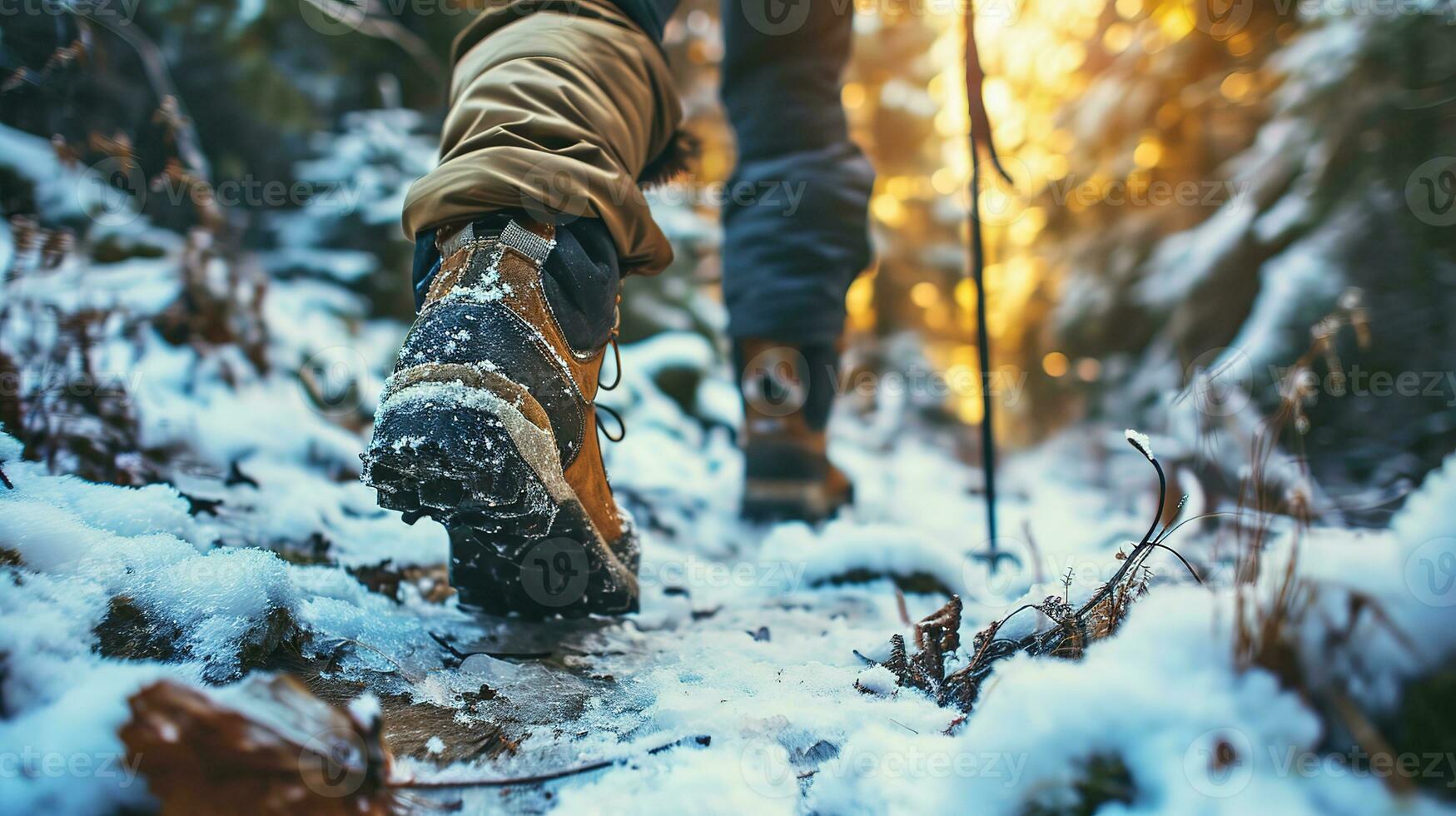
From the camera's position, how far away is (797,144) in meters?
1.51

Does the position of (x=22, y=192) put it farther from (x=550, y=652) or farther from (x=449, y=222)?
(x=550, y=652)

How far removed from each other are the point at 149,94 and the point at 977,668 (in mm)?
2720

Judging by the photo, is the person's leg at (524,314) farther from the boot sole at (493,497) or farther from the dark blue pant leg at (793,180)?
the dark blue pant leg at (793,180)

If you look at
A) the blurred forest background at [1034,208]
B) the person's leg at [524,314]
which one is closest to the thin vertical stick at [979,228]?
the blurred forest background at [1034,208]

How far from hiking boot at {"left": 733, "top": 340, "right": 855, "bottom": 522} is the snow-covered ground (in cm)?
19

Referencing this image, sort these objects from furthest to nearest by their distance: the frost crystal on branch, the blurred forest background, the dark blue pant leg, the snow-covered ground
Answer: the blurred forest background < the dark blue pant leg < the frost crystal on branch < the snow-covered ground

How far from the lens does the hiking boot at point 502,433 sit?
27.8 inches

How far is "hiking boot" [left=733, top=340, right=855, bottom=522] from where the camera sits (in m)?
1.55

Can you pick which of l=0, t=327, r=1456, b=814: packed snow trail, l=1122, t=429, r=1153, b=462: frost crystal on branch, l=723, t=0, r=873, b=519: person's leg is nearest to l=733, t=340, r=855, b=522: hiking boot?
l=723, t=0, r=873, b=519: person's leg

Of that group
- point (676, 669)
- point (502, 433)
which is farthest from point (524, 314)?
point (676, 669)

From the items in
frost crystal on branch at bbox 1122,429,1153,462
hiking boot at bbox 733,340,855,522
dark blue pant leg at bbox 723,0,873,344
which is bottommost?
hiking boot at bbox 733,340,855,522

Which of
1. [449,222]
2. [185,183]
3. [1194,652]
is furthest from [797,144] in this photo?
[185,183]

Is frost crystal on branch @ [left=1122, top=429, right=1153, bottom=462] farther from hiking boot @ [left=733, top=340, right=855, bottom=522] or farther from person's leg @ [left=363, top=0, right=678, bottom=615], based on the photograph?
hiking boot @ [left=733, top=340, right=855, bottom=522]

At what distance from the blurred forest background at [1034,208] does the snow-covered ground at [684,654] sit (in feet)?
0.81
